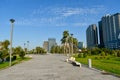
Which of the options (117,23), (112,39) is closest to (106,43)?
(112,39)

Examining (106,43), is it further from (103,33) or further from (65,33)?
(65,33)

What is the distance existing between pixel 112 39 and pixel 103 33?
17.9m

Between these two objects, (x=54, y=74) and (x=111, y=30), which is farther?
(x=111, y=30)

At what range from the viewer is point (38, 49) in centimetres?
15112

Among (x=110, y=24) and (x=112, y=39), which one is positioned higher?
(x=110, y=24)

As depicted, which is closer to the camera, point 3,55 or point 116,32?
point 3,55

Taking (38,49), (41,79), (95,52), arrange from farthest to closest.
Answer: (38,49) < (95,52) < (41,79)

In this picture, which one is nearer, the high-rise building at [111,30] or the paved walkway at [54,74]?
the paved walkway at [54,74]

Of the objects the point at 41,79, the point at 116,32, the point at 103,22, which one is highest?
the point at 103,22

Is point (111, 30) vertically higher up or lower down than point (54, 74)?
higher up

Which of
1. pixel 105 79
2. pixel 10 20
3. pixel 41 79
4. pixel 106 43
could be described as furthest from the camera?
pixel 106 43

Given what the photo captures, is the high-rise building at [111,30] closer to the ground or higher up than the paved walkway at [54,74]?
higher up

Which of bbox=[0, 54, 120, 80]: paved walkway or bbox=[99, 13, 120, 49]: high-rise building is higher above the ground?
bbox=[99, 13, 120, 49]: high-rise building

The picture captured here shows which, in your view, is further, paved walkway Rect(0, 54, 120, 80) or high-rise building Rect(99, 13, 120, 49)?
high-rise building Rect(99, 13, 120, 49)
